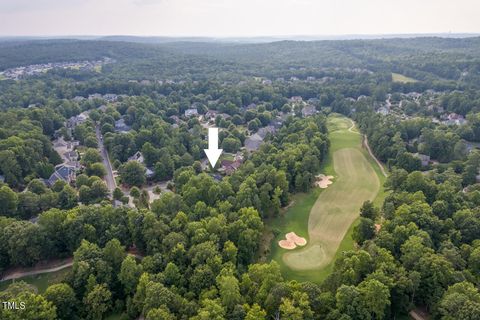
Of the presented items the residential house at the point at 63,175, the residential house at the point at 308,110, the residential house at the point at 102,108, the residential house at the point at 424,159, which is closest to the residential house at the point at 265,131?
the residential house at the point at 308,110

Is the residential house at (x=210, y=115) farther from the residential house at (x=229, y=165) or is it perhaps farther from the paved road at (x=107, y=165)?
the residential house at (x=229, y=165)

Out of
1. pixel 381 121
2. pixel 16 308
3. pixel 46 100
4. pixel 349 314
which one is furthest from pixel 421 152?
pixel 46 100

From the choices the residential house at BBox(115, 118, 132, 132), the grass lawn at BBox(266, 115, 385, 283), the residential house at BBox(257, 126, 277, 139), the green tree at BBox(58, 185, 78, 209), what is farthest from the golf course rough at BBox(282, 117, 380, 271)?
the residential house at BBox(115, 118, 132, 132)

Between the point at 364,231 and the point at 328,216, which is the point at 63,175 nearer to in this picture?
the point at 328,216

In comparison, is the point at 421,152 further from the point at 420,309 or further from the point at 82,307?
the point at 82,307

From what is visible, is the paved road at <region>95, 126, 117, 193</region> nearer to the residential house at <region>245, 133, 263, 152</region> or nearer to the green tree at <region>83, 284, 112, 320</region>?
the green tree at <region>83, 284, 112, 320</region>
